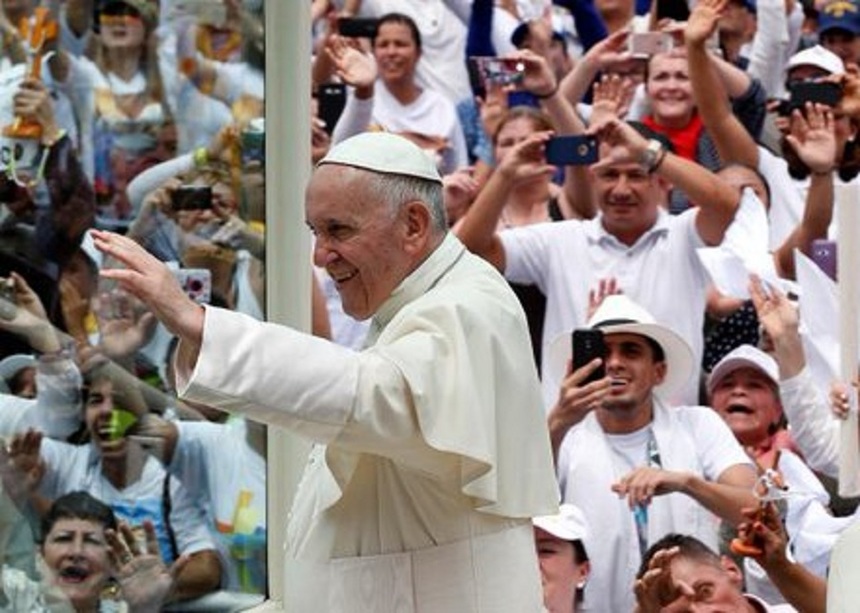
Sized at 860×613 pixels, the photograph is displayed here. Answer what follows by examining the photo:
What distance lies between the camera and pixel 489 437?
3953 mm

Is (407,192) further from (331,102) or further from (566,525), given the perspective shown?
(331,102)

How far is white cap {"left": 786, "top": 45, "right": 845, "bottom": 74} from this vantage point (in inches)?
338

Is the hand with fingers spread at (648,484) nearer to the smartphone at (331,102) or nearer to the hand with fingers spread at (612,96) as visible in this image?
the hand with fingers spread at (612,96)

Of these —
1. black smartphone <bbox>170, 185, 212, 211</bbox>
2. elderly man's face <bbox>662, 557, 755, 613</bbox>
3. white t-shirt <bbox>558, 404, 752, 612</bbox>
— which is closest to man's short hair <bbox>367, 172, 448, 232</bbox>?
black smartphone <bbox>170, 185, 212, 211</bbox>

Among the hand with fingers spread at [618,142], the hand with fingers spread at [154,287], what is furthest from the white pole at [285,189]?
the hand with fingers spread at [618,142]

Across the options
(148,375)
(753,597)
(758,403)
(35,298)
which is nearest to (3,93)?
(35,298)

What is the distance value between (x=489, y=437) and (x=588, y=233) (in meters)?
4.47

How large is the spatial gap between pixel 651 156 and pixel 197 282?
307 centimetres

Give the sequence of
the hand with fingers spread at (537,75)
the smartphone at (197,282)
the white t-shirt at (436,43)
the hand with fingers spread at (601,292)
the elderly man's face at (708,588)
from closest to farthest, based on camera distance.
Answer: the smartphone at (197,282) < the elderly man's face at (708,588) < the hand with fingers spread at (601,292) < the hand with fingers spread at (537,75) < the white t-shirt at (436,43)

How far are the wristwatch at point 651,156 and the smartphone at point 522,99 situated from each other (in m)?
0.72

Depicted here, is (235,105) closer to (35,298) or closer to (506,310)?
(35,298)

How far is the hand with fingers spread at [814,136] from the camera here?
822 cm

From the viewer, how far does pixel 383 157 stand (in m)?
4.12

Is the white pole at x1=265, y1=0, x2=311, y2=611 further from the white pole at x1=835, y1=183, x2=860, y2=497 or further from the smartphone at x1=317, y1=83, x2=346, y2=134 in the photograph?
the smartphone at x1=317, y1=83, x2=346, y2=134
